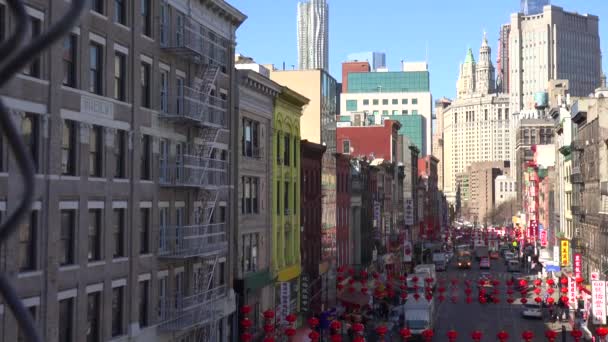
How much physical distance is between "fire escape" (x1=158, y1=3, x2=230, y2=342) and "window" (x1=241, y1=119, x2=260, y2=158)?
15.4 feet

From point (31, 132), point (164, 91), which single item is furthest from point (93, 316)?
point (164, 91)

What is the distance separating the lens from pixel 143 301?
99.0 feet

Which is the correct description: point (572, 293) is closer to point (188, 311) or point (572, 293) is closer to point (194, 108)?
point (188, 311)

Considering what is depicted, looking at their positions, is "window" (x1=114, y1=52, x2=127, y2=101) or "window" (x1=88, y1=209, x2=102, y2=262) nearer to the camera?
"window" (x1=88, y1=209, x2=102, y2=262)

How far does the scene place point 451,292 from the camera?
98.8 meters

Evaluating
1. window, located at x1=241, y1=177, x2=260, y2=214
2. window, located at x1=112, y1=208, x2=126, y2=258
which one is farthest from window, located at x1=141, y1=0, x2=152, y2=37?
window, located at x1=241, y1=177, x2=260, y2=214

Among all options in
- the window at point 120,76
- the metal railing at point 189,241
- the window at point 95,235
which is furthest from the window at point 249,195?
the window at point 95,235

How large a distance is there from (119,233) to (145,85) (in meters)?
5.26

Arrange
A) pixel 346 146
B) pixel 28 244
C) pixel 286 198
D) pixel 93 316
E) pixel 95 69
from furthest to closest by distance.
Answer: pixel 346 146 < pixel 286 198 < pixel 93 316 < pixel 95 69 < pixel 28 244

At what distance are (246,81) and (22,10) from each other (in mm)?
39313

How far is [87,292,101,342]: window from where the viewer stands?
25.9 m

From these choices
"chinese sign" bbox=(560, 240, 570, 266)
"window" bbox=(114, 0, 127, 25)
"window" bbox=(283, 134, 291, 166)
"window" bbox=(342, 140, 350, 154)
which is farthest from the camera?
"window" bbox=(342, 140, 350, 154)

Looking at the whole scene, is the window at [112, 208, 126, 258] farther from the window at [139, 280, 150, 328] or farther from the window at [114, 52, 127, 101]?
the window at [114, 52, 127, 101]

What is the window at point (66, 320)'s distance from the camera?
24.2 m
